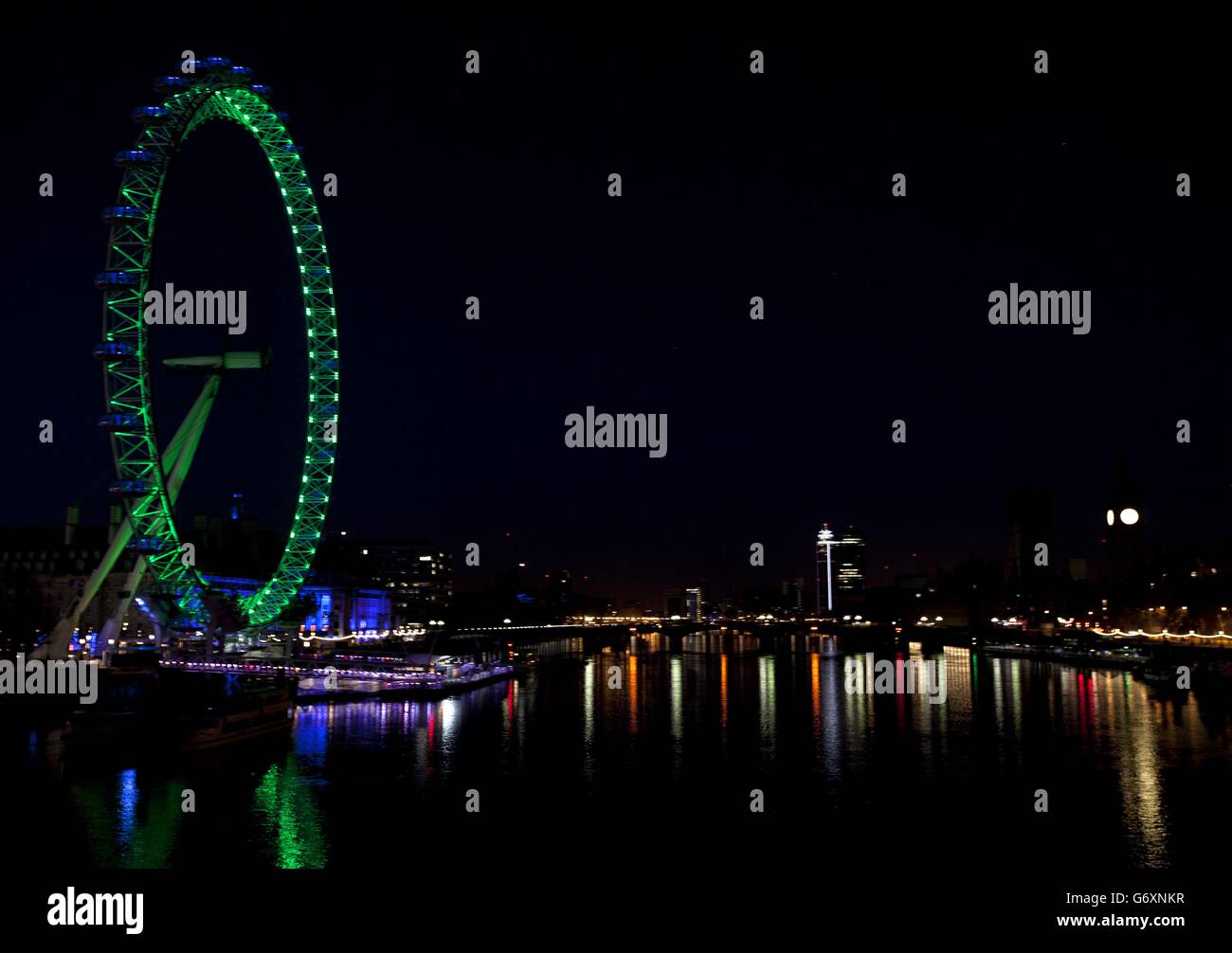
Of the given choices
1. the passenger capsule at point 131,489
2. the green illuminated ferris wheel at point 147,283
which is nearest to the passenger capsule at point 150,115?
the green illuminated ferris wheel at point 147,283

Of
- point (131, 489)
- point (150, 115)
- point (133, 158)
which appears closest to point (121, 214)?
point (133, 158)

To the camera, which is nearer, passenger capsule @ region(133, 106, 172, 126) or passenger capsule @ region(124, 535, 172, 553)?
passenger capsule @ region(133, 106, 172, 126)

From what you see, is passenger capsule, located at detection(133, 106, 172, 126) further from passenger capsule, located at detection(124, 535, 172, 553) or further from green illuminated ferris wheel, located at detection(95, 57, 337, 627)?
passenger capsule, located at detection(124, 535, 172, 553)

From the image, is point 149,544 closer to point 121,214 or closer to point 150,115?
point 121,214

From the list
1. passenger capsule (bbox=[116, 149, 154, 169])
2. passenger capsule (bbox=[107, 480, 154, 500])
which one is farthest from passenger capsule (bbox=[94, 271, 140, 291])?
passenger capsule (bbox=[107, 480, 154, 500])

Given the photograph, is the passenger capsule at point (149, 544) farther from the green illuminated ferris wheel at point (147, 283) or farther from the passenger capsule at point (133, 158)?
the passenger capsule at point (133, 158)

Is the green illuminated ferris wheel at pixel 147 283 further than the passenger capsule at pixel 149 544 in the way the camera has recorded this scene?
No
